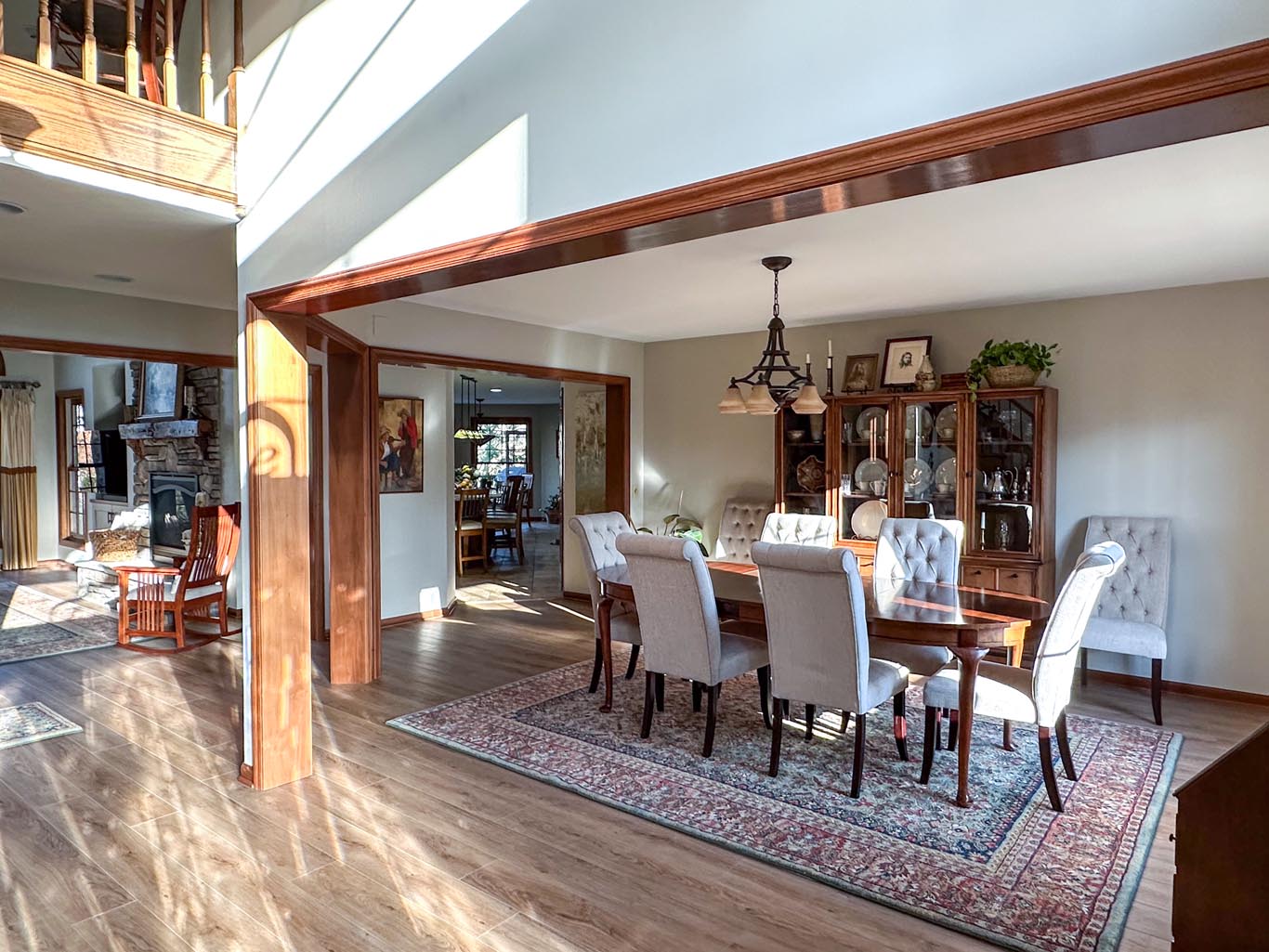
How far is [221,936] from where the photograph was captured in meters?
2.36

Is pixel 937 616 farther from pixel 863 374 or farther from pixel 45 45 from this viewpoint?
pixel 45 45

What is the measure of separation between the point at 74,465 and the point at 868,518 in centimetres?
942

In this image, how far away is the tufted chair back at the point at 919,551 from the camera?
442 centimetres

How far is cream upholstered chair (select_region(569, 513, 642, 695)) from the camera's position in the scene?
4.45m

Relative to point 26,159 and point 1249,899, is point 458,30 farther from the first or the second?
point 1249,899

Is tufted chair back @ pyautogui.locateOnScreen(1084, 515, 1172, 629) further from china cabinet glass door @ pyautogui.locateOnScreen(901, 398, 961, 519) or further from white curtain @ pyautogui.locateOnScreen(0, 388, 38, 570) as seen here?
white curtain @ pyautogui.locateOnScreen(0, 388, 38, 570)

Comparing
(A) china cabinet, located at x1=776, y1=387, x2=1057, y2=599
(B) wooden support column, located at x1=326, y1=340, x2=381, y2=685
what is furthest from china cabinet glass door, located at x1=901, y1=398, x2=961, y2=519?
(B) wooden support column, located at x1=326, y1=340, x2=381, y2=685

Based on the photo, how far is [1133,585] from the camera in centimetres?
477

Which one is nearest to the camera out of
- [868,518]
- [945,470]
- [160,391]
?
[945,470]

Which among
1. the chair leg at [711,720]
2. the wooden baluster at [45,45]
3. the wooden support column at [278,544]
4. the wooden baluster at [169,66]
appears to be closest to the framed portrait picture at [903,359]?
the chair leg at [711,720]

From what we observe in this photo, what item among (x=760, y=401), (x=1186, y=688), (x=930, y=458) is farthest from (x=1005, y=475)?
(x=760, y=401)

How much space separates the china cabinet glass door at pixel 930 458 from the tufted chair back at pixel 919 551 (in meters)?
0.85

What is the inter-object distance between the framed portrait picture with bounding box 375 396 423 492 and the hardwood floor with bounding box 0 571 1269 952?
2.55 m

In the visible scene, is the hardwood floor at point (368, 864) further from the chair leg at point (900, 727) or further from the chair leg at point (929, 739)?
the chair leg at point (900, 727)
